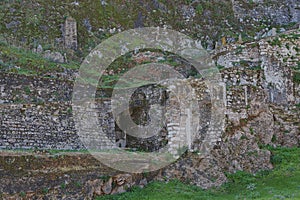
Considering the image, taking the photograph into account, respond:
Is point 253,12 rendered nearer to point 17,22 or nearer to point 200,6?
point 200,6

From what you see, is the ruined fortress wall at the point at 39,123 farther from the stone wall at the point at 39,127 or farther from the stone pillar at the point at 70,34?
the stone pillar at the point at 70,34

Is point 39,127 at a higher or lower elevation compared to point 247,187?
higher

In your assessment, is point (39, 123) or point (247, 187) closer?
point (247, 187)

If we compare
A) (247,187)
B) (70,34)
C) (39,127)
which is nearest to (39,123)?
(39,127)

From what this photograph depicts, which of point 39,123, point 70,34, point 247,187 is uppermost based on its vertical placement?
point 70,34

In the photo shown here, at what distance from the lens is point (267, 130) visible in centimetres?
1864

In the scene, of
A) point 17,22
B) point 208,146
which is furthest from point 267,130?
point 17,22

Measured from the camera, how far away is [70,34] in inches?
1235

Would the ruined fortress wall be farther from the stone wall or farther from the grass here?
the grass

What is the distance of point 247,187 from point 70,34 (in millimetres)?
18174

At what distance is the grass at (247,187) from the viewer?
14.7 metres

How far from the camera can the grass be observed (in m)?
14.7

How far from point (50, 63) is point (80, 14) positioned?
8.40 m

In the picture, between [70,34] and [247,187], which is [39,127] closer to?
[247,187]
